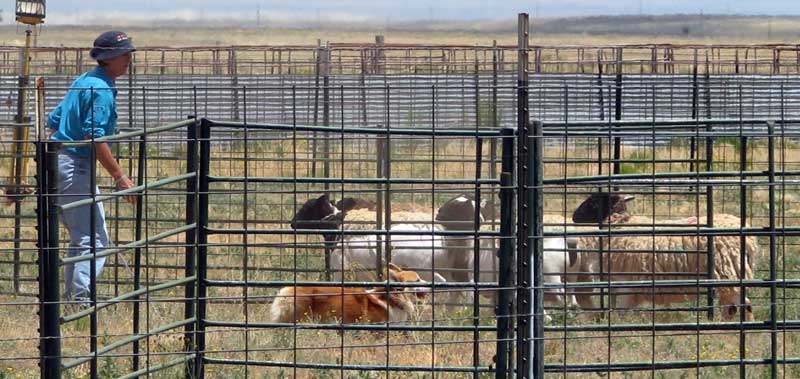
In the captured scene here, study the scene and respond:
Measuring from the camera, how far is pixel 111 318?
27.5ft

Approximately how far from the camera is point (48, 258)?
5172 mm

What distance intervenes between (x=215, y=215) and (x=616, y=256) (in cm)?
517

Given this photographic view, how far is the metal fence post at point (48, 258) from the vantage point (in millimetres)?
5156

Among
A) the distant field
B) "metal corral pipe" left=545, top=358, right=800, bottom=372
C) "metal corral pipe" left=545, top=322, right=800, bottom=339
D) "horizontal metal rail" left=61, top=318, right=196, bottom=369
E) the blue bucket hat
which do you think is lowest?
"metal corral pipe" left=545, top=358, right=800, bottom=372

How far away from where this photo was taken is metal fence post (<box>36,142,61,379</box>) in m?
5.16

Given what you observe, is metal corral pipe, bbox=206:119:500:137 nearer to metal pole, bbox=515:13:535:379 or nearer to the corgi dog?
metal pole, bbox=515:13:535:379

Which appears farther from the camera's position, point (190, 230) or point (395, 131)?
point (190, 230)

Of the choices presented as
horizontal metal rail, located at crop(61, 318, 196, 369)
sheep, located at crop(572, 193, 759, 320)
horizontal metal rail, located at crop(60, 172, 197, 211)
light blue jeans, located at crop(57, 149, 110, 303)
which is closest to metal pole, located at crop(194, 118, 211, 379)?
horizontal metal rail, located at crop(61, 318, 196, 369)

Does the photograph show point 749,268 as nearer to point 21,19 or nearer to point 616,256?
point 616,256

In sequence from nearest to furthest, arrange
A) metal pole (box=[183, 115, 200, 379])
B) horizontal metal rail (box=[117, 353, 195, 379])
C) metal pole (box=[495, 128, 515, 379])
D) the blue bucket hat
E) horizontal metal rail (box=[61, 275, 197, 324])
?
1. horizontal metal rail (box=[61, 275, 197, 324])
2. metal pole (box=[495, 128, 515, 379])
3. horizontal metal rail (box=[117, 353, 195, 379])
4. metal pole (box=[183, 115, 200, 379])
5. the blue bucket hat

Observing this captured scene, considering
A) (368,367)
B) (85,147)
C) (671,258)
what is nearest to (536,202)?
(368,367)

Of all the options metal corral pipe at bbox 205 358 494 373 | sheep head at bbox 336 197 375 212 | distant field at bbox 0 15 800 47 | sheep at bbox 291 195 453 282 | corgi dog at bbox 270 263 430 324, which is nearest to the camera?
metal corral pipe at bbox 205 358 494 373

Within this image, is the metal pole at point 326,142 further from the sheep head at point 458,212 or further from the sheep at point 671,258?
the sheep at point 671,258

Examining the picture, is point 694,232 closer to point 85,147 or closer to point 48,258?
point 48,258
